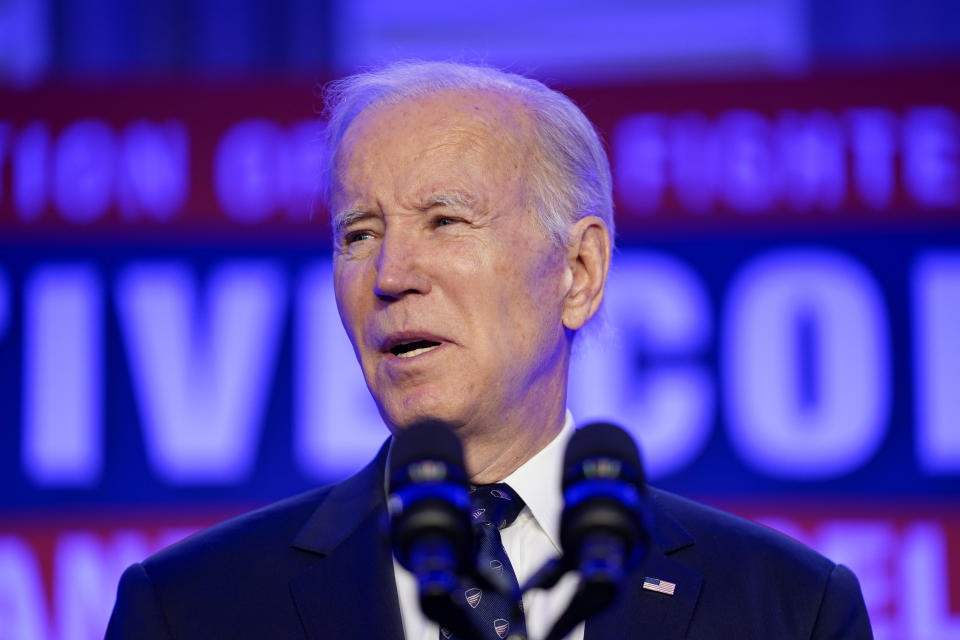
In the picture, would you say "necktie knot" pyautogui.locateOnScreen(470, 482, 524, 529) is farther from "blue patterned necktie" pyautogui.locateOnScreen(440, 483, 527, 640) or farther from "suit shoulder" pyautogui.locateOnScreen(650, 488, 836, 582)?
"suit shoulder" pyautogui.locateOnScreen(650, 488, 836, 582)

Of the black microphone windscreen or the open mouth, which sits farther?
the open mouth

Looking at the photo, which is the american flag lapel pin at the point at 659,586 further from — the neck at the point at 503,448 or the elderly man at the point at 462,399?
the neck at the point at 503,448

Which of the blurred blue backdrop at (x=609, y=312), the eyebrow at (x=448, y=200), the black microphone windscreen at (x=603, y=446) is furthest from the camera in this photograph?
the blurred blue backdrop at (x=609, y=312)

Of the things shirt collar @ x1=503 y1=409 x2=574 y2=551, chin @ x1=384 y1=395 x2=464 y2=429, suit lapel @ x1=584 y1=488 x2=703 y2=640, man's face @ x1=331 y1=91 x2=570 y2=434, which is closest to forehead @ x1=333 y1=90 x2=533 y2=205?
man's face @ x1=331 y1=91 x2=570 y2=434

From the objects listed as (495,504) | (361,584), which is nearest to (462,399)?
(495,504)

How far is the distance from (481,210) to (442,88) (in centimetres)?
23

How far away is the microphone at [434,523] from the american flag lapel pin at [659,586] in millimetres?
647

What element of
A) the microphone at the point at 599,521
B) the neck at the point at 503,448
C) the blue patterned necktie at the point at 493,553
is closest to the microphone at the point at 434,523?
the microphone at the point at 599,521

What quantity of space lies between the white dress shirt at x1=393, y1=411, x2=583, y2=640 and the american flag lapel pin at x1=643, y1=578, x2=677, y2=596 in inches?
3.9

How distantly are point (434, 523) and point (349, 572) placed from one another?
0.66 meters

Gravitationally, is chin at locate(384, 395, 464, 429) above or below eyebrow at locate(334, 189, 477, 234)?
below

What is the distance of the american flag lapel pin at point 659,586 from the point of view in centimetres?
167

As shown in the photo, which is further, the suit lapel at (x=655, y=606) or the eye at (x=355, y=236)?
the eye at (x=355, y=236)

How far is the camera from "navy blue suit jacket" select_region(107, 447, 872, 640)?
1620 mm
